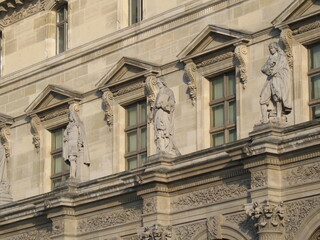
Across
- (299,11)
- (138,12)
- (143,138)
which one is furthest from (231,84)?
(138,12)

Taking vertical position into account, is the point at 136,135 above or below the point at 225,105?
above

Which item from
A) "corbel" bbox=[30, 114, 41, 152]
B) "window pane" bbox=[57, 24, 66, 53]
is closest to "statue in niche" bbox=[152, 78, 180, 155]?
"corbel" bbox=[30, 114, 41, 152]

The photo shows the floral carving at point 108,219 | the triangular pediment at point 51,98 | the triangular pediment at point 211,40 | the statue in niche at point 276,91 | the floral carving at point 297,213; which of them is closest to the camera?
the floral carving at point 297,213

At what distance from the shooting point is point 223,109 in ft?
121

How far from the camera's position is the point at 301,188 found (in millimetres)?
32625

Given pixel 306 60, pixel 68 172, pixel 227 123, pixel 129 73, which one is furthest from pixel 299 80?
pixel 68 172

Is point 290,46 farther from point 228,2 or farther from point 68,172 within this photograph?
point 68,172

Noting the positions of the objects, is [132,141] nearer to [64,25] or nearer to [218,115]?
[218,115]

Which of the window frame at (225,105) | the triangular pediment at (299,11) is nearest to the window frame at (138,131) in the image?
the window frame at (225,105)

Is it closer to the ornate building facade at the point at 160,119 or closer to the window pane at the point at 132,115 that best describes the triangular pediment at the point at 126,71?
the ornate building facade at the point at 160,119

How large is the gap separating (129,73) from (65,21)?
172 inches

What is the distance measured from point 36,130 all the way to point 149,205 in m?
7.32

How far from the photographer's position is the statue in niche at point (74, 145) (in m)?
39.3

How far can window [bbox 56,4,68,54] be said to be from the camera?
4303cm
